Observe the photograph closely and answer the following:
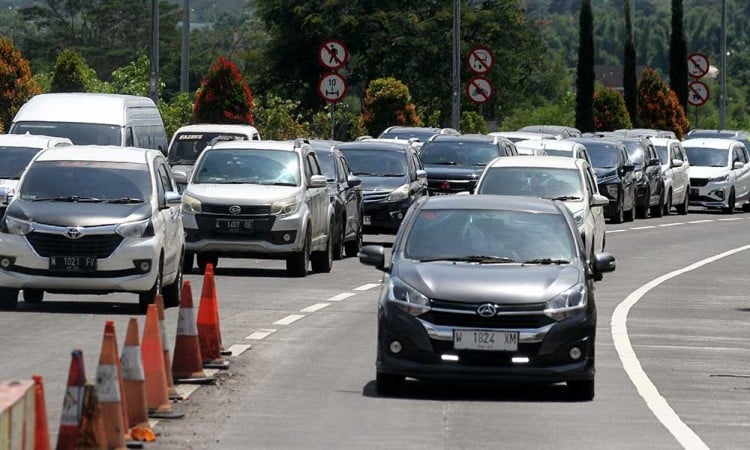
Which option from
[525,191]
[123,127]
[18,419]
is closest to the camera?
[18,419]

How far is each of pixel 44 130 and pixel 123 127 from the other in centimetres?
138

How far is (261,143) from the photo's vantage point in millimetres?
28797

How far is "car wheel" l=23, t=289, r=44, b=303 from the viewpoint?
72.9 ft

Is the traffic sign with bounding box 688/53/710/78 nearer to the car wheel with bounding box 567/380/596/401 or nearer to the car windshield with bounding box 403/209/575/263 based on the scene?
the car windshield with bounding box 403/209/575/263

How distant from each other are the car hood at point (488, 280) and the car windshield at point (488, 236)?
28cm

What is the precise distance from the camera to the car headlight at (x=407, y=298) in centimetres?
1438

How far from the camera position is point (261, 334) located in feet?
62.0

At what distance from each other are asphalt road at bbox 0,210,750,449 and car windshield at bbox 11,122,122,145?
6.22m

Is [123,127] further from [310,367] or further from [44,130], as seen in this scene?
[310,367]

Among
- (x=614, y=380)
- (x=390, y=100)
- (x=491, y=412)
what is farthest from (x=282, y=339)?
(x=390, y=100)

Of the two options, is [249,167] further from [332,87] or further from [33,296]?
[332,87]

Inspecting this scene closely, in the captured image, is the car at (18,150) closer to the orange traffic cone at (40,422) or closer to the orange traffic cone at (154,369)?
the orange traffic cone at (154,369)

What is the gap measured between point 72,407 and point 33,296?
42.5 feet

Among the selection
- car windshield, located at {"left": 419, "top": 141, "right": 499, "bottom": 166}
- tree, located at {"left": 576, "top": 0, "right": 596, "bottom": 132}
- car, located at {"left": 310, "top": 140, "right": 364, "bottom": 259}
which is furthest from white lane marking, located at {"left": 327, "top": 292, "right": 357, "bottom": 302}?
tree, located at {"left": 576, "top": 0, "right": 596, "bottom": 132}
